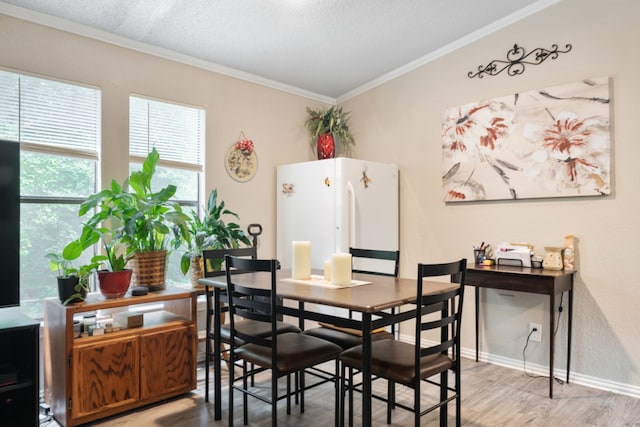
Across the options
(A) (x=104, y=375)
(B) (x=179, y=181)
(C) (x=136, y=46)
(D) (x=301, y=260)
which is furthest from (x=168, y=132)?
(A) (x=104, y=375)

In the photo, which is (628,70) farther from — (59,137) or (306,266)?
(59,137)

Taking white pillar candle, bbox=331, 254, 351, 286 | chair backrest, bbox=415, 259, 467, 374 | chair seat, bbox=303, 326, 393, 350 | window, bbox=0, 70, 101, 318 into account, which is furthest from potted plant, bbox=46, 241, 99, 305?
chair backrest, bbox=415, 259, 467, 374

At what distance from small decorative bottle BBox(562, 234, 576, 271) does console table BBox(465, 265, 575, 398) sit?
6 cm

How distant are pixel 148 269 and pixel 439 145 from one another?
269 cm

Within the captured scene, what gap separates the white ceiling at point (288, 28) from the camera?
2.90 metres

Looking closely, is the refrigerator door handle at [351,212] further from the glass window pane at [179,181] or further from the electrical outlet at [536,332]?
the electrical outlet at [536,332]

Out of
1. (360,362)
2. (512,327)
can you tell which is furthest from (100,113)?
(512,327)

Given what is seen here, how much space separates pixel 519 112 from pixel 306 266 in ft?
7.29

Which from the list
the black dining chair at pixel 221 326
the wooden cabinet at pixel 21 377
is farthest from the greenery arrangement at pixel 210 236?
the wooden cabinet at pixel 21 377

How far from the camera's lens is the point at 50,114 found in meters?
2.90

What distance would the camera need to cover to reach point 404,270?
4.21 metres

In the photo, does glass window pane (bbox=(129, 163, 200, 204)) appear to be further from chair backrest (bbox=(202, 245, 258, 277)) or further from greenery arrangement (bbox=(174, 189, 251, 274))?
chair backrest (bbox=(202, 245, 258, 277))

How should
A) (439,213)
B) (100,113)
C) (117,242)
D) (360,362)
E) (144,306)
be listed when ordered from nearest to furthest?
(360,362) → (117,242) → (100,113) → (144,306) → (439,213)

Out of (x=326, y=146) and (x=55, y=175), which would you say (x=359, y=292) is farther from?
(x=326, y=146)
